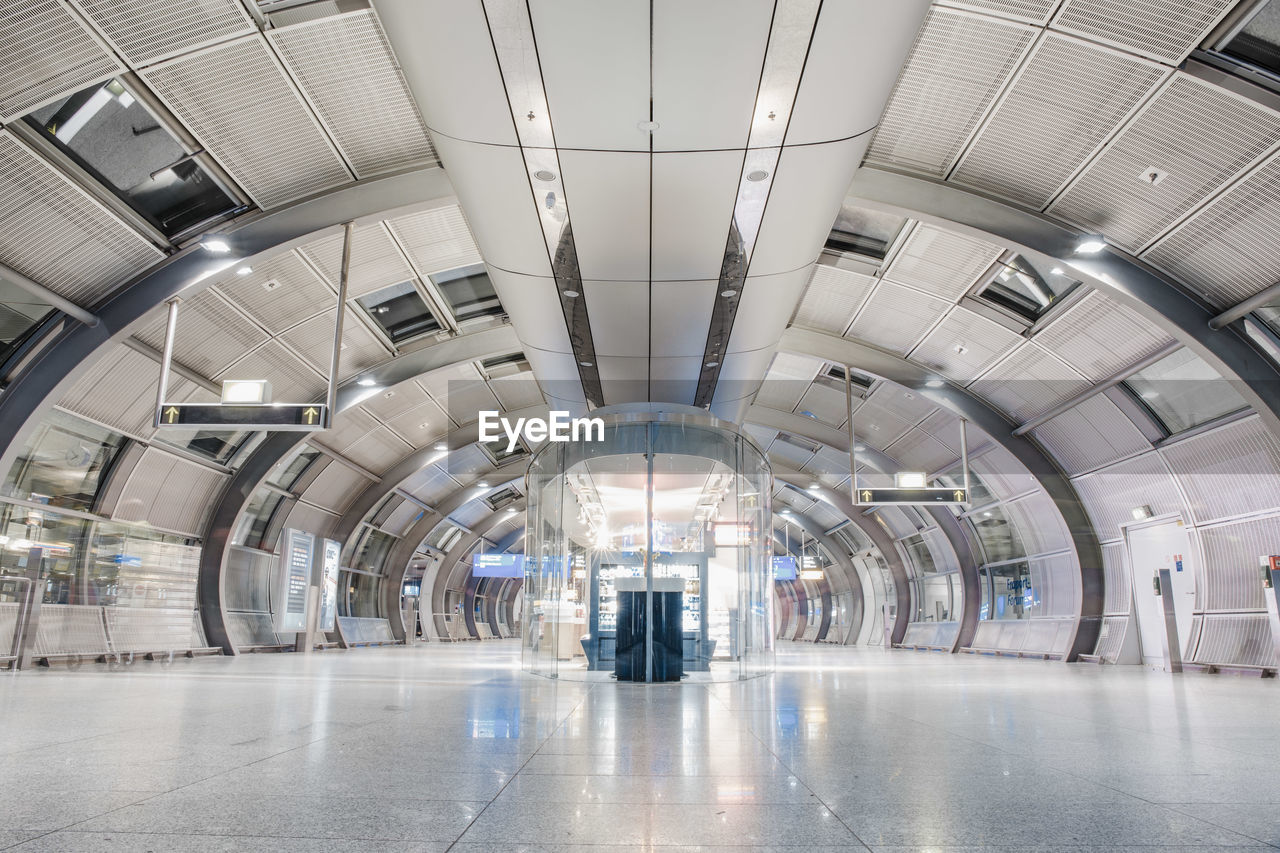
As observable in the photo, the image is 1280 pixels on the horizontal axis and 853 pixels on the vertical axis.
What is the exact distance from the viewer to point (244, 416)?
473 inches

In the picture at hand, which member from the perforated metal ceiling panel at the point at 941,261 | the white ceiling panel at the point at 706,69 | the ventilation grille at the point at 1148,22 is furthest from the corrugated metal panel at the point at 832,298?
the white ceiling panel at the point at 706,69

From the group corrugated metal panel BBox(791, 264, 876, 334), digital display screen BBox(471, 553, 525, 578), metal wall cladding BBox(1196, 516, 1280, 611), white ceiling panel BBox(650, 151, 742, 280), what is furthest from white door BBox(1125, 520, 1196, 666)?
digital display screen BBox(471, 553, 525, 578)

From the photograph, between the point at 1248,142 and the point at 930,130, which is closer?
the point at 1248,142

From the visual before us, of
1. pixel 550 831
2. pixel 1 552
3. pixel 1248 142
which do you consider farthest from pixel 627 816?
pixel 1 552

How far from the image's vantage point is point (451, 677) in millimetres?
13016

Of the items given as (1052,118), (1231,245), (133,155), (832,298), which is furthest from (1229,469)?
(133,155)

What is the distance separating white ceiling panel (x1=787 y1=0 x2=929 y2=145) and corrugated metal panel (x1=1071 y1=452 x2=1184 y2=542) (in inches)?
524

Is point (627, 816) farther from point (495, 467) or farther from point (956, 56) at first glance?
point (495, 467)

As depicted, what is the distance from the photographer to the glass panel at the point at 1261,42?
26.7ft

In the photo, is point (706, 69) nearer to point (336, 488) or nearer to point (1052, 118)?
point (1052, 118)

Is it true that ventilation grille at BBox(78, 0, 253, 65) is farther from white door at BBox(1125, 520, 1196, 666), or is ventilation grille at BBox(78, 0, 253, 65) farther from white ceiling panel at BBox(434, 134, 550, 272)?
white door at BBox(1125, 520, 1196, 666)

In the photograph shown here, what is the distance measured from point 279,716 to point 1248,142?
11.8m

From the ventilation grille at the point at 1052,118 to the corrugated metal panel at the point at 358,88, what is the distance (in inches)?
304

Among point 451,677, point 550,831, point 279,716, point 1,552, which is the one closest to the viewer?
point 550,831
